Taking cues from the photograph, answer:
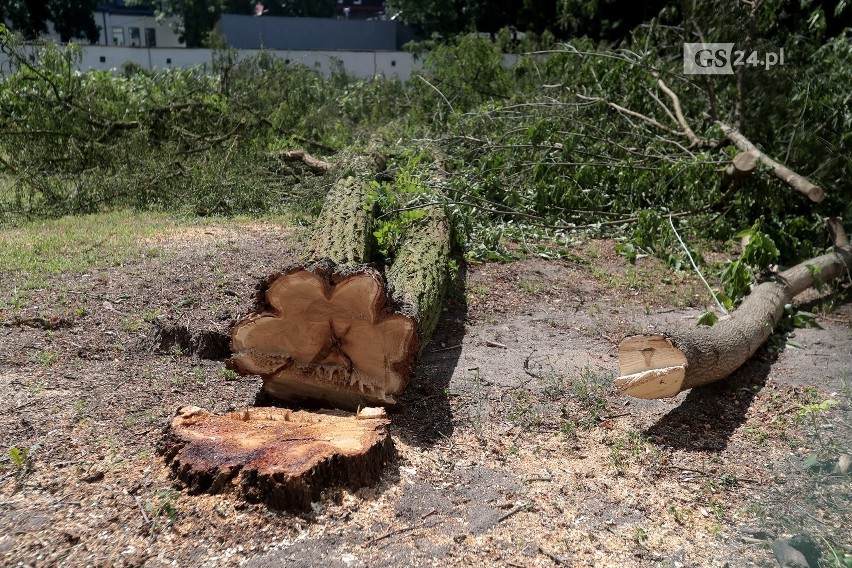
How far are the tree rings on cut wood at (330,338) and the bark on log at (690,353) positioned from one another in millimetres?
966

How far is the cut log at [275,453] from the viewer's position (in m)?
2.75

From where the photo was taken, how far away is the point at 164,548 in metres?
2.54

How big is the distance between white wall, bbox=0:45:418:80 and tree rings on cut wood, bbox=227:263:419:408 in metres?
13.6

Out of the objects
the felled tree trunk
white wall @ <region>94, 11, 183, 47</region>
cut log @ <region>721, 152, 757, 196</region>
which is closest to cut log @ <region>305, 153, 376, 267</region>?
the felled tree trunk

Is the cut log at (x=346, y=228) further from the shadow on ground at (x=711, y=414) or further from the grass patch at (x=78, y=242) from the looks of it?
the shadow on ground at (x=711, y=414)

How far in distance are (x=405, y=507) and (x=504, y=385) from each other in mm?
1337

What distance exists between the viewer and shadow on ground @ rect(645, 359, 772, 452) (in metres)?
3.57

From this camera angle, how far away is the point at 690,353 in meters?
3.65

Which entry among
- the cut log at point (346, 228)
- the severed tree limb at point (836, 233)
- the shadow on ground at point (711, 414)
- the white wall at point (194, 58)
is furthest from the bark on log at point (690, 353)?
the white wall at point (194, 58)

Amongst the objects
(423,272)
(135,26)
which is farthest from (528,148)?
(135,26)

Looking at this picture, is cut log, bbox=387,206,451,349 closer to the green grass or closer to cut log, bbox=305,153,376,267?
cut log, bbox=305,153,376,267

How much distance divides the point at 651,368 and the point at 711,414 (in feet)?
1.64

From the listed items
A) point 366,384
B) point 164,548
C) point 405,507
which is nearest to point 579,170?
point 366,384

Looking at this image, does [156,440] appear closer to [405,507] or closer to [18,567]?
[18,567]
